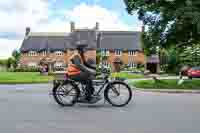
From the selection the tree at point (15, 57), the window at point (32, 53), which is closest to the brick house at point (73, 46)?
the window at point (32, 53)

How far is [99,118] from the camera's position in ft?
32.8

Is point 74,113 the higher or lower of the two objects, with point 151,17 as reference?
lower

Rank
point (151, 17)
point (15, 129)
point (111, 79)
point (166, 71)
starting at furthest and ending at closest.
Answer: point (166, 71) → point (151, 17) → point (111, 79) → point (15, 129)

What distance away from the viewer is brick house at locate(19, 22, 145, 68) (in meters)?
89.7

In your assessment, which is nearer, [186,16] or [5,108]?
[5,108]

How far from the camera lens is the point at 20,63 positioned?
3666 inches

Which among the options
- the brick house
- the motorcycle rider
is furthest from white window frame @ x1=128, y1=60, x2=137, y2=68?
the motorcycle rider

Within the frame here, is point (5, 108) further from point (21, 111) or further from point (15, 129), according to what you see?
point (15, 129)

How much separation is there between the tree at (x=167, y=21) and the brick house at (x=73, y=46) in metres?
60.4

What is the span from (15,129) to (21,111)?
2889mm

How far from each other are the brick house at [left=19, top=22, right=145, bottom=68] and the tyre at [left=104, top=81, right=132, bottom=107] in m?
74.2

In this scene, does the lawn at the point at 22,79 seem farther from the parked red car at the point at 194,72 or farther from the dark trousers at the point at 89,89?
the dark trousers at the point at 89,89

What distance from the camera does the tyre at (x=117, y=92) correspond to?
493 inches

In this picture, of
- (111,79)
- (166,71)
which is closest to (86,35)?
(166,71)
